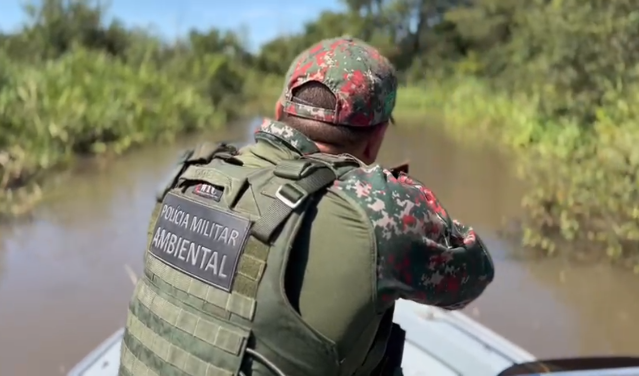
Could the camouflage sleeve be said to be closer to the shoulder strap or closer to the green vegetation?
the shoulder strap

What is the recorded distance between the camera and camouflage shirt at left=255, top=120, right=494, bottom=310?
1388 millimetres

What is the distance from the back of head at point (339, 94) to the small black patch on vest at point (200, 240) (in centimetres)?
30

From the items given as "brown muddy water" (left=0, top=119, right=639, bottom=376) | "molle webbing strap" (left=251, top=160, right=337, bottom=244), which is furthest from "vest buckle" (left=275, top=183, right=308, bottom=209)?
"brown muddy water" (left=0, top=119, right=639, bottom=376)

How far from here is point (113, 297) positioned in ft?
16.4

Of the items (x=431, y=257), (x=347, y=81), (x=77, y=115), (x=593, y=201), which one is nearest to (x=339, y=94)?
(x=347, y=81)

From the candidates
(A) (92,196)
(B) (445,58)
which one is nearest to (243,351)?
(A) (92,196)

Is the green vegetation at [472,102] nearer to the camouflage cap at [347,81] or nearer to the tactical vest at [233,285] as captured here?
the camouflage cap at [347,81]

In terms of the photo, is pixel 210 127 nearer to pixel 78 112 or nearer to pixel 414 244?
pixel 78 112

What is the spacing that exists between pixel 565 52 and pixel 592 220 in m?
4.16

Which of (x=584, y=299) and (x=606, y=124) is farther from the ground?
(x=606, y=124)

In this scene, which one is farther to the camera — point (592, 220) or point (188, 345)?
point (592, 220)

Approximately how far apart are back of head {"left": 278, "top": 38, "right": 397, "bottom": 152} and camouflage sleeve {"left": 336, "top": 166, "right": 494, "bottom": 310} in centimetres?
17

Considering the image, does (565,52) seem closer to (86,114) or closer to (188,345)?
(86,114)

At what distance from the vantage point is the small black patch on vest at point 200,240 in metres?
1.44
